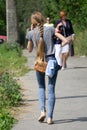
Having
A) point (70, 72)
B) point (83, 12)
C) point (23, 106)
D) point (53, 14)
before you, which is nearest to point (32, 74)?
point (70, 72)

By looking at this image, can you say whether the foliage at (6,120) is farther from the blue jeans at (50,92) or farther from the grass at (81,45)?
the grass at (81,45)

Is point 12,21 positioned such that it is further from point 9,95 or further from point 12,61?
point 9,95

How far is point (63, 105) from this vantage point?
11.0 m

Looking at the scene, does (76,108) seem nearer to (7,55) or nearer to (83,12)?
(7,55)

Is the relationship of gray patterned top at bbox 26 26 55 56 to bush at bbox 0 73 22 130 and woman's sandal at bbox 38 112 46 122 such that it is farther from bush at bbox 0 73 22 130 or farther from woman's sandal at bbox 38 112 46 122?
bush at bbox 0 73 22 130

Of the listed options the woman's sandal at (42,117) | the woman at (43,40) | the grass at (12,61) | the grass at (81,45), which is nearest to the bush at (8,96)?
the woman's sandal at (42,117)

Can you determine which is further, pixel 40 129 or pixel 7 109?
pixel 7 109

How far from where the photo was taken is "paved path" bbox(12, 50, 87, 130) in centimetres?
903

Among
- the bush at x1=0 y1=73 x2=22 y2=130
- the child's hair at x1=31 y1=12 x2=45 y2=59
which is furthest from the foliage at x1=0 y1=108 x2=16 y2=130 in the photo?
the child's hair at x1=31 y1=12 x2=45 y2=59

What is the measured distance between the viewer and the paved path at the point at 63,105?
356 inches

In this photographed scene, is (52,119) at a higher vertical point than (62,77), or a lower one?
higher

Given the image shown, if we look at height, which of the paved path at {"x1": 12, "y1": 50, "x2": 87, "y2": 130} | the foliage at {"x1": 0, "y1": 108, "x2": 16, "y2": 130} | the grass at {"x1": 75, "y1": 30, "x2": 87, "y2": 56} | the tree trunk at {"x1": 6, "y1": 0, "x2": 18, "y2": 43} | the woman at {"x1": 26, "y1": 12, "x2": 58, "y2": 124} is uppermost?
the woman at {"x1": 26, "y1": 12, "x2": 58, "y2": 124}

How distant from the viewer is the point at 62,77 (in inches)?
640

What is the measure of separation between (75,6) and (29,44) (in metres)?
27.6
